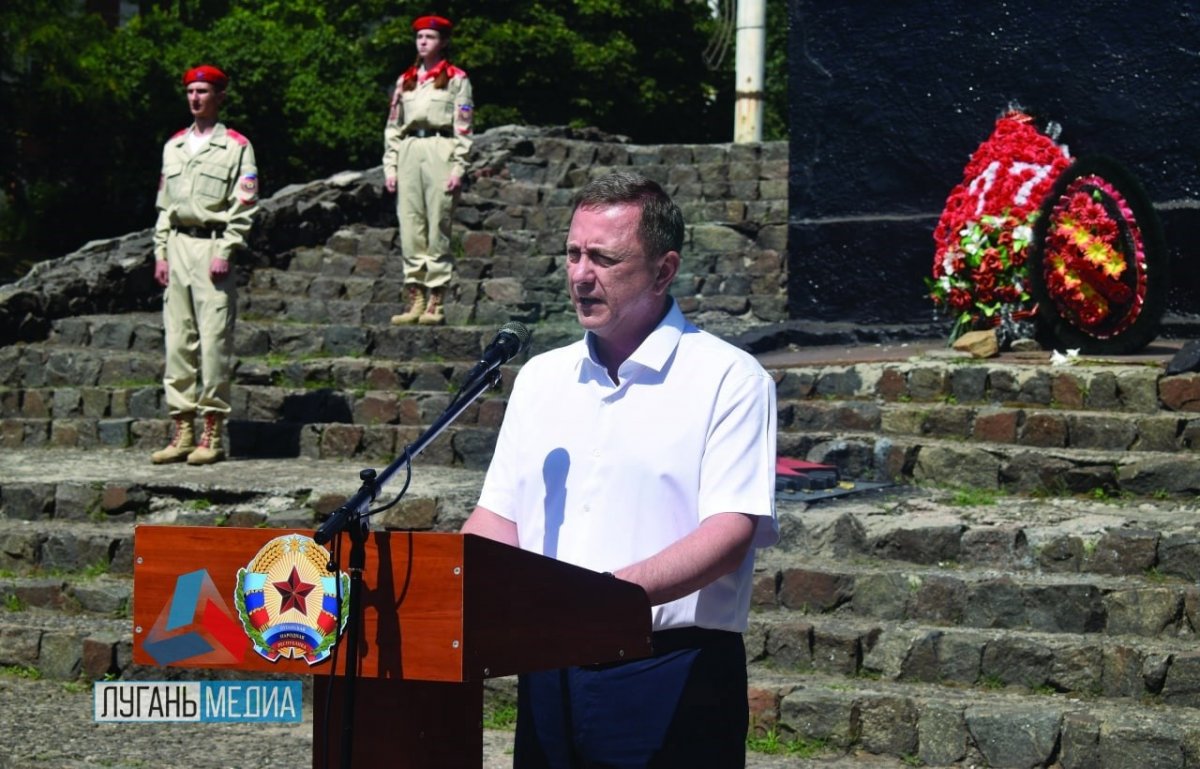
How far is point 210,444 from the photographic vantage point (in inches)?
364

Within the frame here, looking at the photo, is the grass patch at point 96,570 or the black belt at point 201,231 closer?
the grass patch at point 96,570

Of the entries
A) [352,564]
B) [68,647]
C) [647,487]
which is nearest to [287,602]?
[352,564]

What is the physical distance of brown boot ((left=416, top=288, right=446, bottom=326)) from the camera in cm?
1085

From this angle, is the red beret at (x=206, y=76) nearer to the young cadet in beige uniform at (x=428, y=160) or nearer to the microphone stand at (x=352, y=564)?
the young cadet in beige uniform at (x=428, y=160)

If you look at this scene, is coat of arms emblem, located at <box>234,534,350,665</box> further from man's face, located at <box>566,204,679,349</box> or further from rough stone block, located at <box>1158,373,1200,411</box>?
rough stone block, located at <box>1158,373,1200,411</box>

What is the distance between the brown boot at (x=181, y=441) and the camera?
364 inches

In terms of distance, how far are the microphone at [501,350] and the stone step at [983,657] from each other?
10.8ft

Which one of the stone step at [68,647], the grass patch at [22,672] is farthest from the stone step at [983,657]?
the grass patch at [22,672]

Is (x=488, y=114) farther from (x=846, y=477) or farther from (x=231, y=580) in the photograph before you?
(x=231, y=580)

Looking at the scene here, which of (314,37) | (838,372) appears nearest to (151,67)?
(314,37)

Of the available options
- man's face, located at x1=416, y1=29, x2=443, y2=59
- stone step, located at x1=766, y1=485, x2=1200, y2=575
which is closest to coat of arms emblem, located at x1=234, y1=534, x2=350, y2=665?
stone step, located at x1=766, y1=485, x2=1200, y2=575

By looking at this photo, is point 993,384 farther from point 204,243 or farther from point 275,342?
point 275,342

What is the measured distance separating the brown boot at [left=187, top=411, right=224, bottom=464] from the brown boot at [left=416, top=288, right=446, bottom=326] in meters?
1.90

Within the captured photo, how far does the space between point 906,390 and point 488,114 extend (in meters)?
20.0
